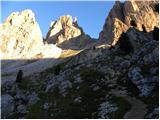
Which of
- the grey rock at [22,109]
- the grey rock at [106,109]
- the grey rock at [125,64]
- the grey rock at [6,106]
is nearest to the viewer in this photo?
the grey rock at [106,109]

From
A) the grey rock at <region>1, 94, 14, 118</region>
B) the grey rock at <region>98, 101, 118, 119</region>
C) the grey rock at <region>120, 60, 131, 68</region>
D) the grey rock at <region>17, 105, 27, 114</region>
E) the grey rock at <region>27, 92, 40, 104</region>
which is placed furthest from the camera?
the grey rock at <region>27, 92, 40, 104</region>

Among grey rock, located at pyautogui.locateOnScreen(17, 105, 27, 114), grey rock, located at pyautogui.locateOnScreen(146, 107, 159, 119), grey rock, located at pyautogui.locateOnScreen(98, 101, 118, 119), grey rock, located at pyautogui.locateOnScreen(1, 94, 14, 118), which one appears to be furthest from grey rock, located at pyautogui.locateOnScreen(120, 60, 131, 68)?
grey rock, located at pyautogui.locateOnScreen(146, 107, 159, 119)

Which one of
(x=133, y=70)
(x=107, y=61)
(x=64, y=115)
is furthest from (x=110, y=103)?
(x=107, y=61)

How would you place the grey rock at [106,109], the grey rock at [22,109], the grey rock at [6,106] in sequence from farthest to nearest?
the grey rock at [6,106]
the grey rock at [22,109]
the grey rock at [106,109]

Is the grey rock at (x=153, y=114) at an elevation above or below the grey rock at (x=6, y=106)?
below

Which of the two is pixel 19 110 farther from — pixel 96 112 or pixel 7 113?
pixel 96 112

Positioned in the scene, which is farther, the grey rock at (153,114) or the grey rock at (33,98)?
the grey rock at (33,98)

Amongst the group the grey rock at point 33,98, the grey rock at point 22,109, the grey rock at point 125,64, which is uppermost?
the grey rock at point 125,64

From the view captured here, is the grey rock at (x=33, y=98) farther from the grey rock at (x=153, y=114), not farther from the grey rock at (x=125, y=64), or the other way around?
the grey rock at (x=153, y=114)

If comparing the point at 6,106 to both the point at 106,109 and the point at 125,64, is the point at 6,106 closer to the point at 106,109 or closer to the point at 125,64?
the point at 125,64

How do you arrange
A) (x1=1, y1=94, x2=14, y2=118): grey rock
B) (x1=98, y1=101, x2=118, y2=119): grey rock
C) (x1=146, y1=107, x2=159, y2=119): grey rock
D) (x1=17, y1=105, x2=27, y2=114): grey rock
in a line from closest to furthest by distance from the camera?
1. (x1=146, y1=107, x2=159, y2=119): grey rock
2. (x1=98, y1=101, x2=118, y2=119): grey rock
3. (x1=17, y1=105, x2=27, y2=114): grey rock
4. (x1=1, y1=94, x2=14, y2=118): grey rock

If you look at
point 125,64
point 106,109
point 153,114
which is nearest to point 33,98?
point 125,64

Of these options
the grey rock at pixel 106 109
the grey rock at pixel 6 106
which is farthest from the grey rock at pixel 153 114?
the grey rock at pixel 6 106

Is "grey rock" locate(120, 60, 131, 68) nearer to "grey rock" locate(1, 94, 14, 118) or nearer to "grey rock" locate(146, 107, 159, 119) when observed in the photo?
"grey rock" locate(1, 94, 14, 118)
